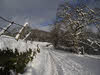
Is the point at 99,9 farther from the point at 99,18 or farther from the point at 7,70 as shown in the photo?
the point at 7,70

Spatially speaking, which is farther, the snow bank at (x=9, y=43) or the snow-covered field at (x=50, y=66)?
the snow-covered field at (x=50, y=66)

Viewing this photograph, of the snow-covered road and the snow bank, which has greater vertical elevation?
the snow bank

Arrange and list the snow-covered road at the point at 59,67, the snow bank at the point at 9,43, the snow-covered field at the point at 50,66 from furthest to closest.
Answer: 1. the snow-covered road at the point at 59,67
2. the snow-covered field at the point at 50,66
3. the snow bank at the point at 9,43

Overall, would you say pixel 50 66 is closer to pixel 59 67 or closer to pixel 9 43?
pixel 59 67

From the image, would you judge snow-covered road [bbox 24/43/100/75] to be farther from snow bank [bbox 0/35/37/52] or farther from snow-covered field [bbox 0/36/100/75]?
snow bank [bbox 0/35/37/52]

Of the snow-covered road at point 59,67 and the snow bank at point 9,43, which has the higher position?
the snow bank at point 9,43

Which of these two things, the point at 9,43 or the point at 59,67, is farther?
the point at 59,67

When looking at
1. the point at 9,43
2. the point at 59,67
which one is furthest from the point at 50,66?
the point at 9,43

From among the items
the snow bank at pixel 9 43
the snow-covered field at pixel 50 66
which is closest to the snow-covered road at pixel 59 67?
the snow-covered field at pixel 50 66

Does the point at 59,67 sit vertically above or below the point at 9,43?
below

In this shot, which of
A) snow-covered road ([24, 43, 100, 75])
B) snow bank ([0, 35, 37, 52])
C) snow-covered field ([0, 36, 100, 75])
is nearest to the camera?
snow bank ([0, 35, 37, 52])

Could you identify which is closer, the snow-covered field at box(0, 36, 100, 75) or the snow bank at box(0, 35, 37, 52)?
the snow bank at box(0, 35, 37, 52)

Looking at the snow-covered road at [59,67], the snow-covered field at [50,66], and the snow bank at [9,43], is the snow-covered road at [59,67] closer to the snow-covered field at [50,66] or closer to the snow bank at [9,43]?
the snow-covered field at [50,66]

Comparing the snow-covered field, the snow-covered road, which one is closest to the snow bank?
the snow-covered field
